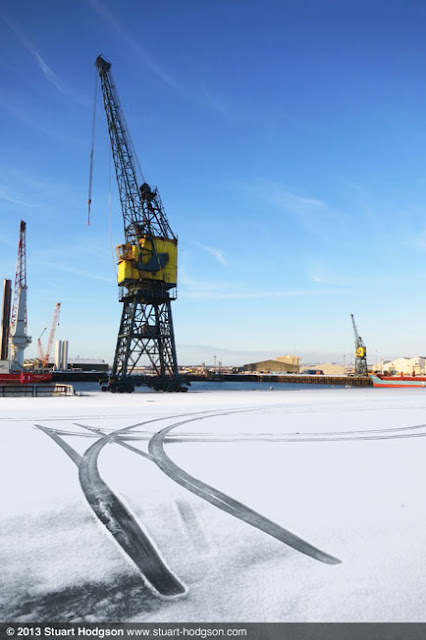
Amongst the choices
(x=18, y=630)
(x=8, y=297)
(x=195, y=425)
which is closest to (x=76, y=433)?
(x=195, y=425)

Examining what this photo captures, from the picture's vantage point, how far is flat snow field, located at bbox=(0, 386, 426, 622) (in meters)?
5.27

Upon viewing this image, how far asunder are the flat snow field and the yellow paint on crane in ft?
178

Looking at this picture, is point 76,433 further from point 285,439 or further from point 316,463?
point 316,463

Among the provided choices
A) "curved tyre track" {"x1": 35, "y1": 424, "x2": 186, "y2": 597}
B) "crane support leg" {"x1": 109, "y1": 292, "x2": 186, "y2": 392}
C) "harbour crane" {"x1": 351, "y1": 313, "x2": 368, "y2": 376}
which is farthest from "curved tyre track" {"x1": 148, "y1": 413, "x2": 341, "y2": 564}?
"harbour crane" {"x1": 351, "y1": 313, "x2": 368, "y2": 376}

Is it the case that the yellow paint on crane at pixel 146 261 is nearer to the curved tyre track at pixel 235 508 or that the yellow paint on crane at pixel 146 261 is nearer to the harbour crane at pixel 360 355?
the curved tyre track at pixel 235 508

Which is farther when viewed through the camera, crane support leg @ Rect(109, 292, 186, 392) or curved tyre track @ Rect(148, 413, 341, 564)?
crane support leg @ Rect(109, 292, 186, 392)

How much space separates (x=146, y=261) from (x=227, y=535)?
63.2 metres

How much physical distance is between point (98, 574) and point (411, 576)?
454cm

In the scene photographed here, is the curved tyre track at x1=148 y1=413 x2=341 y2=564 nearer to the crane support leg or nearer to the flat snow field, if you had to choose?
the flat snow field

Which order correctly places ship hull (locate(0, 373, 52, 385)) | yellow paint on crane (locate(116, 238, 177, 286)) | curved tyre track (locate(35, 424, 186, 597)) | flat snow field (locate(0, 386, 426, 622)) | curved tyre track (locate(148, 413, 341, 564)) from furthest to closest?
ship hull (locate(0, 373, 52, 385)) → yellow paint on crane (locate(116, 238, 177, 286)) → curved tyre track (locate(148, 413, 341, 564)) → curved tyre track (locate(35, 424, 186, 597)) → flat snow field (locate(0, 386, 426, 622))

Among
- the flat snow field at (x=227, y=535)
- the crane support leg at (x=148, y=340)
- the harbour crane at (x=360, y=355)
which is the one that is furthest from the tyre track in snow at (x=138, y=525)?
the harbour crane at (x=360, y=355)

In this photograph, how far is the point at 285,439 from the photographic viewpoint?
54.9 feet

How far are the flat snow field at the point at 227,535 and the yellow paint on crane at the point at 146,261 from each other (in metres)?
54.1

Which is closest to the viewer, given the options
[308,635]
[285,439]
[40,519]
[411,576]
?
[308,635]
